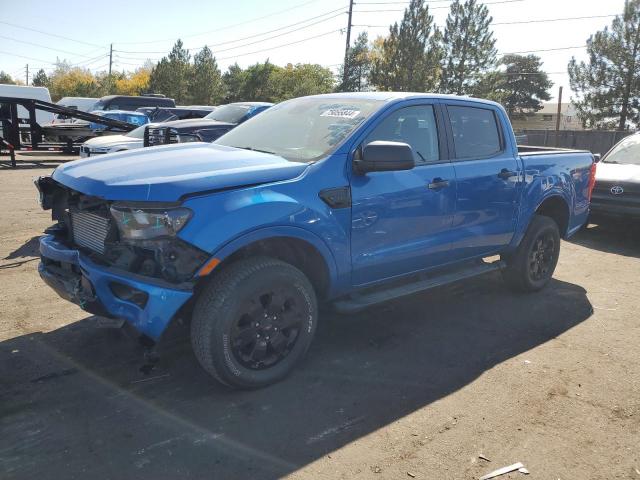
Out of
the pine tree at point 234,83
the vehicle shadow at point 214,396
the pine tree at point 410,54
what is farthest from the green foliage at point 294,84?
the vehicle shadow at point 214,396

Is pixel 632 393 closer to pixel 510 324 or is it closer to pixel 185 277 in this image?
pixel 510 324

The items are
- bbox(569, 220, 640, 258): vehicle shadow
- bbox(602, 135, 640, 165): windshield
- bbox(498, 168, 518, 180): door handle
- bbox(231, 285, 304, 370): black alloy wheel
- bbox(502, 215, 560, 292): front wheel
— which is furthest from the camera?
bbox(602, 135, 640, 165): windshield

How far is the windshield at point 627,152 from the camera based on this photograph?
9.16 meters

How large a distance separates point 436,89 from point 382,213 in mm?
41328

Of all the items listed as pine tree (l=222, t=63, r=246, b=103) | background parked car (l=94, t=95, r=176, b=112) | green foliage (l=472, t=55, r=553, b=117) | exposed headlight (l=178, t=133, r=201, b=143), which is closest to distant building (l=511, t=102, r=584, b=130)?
green foliage (l=472, t=55, r=553, b=117)

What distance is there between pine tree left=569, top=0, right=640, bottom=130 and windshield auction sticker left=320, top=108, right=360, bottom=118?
3854 centimetres

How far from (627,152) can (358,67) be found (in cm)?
3633

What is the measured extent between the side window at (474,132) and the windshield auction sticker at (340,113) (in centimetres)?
99

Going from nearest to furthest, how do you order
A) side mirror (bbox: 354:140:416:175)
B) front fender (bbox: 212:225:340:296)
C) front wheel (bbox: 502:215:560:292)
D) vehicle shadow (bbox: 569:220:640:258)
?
1. front fender (bbox: 212:225:340:296)
2. side mirror (bbox: 354:140:416:175)
3. front wheel (bbox: 502:215:560:292)
4. vehicle shadow (bbox: 569:220:640:258)

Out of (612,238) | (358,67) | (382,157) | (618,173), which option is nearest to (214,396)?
(382,157)

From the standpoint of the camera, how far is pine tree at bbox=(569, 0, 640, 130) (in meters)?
35.1

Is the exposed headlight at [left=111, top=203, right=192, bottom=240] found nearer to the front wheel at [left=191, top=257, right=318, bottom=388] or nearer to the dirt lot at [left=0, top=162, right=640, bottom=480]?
the front wheel at [left=191, top=257, right=318, bottom=388]

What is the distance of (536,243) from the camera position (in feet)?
17.7

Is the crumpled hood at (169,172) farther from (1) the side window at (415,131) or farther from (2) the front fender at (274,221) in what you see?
(1) the side window at (415,131)
